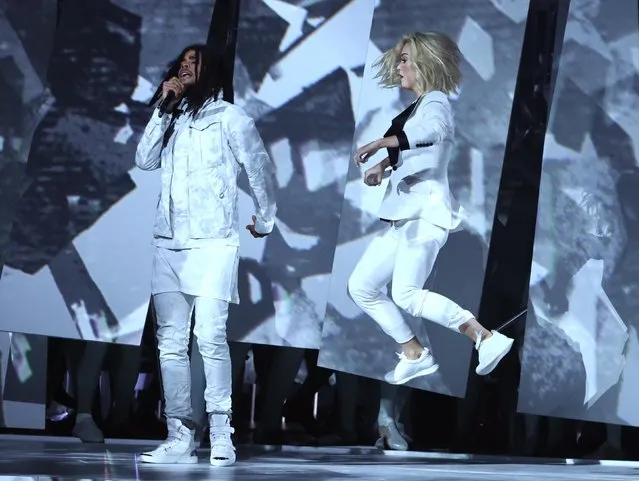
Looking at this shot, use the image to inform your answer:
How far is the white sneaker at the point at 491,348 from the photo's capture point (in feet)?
13.2

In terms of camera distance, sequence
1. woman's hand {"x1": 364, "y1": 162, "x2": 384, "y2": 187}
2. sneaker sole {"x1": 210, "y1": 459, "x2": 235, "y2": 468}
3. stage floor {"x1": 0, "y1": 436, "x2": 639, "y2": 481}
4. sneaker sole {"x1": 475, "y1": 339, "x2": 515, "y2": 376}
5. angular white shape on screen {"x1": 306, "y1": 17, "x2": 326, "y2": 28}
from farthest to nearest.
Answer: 1. angular white shape on screen {"x1": 306, "y1": 17, "x2": 326, "y2": 28}
2. sneaker sole {"x1": 475, "y1": 339, "x2": 515, "y2": 376}
3. woman's hand {"x1": 364, "y1": 162, "x2": 384, "y2": 187}
4. sneaker sole {"x1": 210, "y1": 459, "x2": 235, "y2": 468}
5. stage floor {"x1": 0, "y1": 436, "x2": 639, "y2": 481}

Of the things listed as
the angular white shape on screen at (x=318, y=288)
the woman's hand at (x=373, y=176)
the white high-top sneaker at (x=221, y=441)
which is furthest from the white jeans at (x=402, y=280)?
the white high-top sneaker at (x=221, y=441)

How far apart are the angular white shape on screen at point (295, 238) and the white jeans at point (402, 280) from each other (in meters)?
0.41

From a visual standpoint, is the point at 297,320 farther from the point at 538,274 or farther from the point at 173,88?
the point at 173,88

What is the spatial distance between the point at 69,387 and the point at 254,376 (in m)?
0.79

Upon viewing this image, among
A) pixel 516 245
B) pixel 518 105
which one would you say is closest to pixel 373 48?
pixel 518 105

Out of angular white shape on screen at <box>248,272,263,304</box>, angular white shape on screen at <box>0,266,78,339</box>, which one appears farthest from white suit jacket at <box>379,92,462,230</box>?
angular white shape on screen at <box>0,266,78,339</box>

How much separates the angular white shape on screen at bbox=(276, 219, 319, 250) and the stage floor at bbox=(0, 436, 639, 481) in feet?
2.85

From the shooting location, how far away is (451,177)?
4422 millimetres

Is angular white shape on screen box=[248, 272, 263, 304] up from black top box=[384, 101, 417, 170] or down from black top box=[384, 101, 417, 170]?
down

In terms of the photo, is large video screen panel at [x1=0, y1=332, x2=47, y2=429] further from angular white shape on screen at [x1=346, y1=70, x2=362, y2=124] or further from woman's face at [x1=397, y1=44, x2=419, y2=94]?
woman's face at [x1=397, y1=44, x2=419, y2=94]

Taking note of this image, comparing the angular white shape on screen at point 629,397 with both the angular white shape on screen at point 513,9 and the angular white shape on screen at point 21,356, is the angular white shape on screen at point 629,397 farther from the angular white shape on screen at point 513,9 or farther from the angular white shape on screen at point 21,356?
the angular white shape on screen at point 21,356

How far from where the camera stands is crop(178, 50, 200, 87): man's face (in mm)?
3664

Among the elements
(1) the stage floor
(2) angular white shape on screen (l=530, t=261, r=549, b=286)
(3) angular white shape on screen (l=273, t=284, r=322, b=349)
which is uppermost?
(2) angular white shape on screen (l=530, t=261, r=549, b=286)
